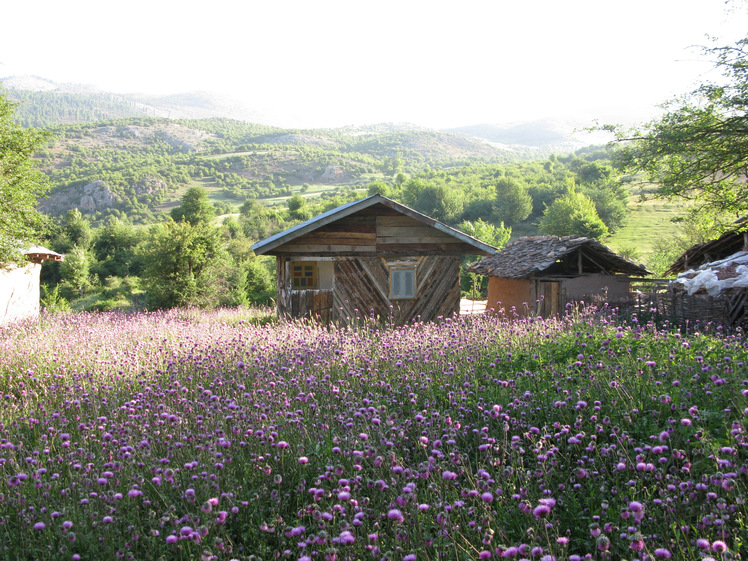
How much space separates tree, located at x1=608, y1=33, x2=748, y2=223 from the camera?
16.7 metres

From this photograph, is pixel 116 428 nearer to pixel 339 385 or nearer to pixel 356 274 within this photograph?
A: pixel 339 385

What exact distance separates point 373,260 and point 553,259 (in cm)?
691

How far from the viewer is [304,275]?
16.8 m

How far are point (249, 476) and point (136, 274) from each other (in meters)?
45.7

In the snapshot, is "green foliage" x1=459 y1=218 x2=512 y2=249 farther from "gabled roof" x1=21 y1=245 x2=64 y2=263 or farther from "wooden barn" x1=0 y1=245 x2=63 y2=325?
"wooden barn" x1=0 y1=245 x2=63 y2=325

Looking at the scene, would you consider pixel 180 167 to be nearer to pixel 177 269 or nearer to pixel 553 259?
pixel 177 269

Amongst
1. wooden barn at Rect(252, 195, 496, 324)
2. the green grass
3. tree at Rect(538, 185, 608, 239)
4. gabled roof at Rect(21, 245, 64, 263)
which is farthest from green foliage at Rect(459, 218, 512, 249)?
gabled roof at Rect(21, 245, 64, 263)

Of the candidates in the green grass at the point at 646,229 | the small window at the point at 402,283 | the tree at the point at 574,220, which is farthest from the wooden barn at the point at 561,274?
the tree at the point at 574,220

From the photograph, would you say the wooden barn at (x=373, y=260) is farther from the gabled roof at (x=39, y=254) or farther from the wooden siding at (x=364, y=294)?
the gabled roof at (x=39, y=254)

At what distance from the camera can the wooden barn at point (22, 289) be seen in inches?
813

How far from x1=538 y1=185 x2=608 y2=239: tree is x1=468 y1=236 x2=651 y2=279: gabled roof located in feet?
120

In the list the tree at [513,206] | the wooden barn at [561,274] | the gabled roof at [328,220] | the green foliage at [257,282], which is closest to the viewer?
the gabled roof at [328,220]

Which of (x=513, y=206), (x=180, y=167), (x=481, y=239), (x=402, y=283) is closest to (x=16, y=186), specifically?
(x=402, y=283)

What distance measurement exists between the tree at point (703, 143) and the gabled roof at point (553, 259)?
3076 mm
